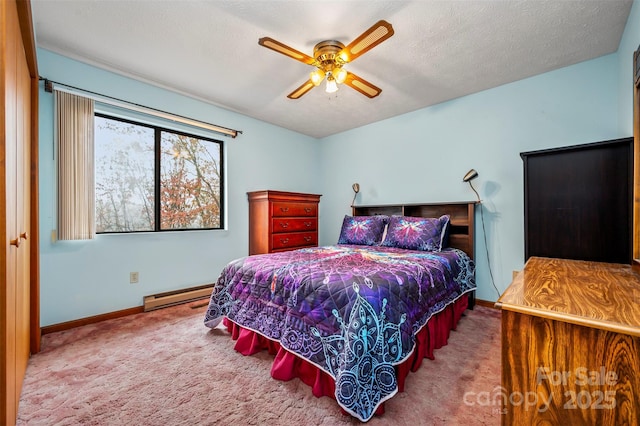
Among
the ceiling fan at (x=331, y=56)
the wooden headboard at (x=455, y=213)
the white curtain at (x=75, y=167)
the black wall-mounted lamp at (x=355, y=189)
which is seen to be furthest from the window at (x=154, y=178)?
the wooden headboard at (x=455, y=213)

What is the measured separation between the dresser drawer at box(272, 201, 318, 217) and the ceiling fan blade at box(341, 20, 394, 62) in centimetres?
208

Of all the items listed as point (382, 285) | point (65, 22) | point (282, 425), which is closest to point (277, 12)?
point (65, 22)

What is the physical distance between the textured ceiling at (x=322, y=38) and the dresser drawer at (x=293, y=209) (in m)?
1.41

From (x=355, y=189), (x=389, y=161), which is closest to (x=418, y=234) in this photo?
(x=389, y=161)

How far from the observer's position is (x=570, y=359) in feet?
2.57

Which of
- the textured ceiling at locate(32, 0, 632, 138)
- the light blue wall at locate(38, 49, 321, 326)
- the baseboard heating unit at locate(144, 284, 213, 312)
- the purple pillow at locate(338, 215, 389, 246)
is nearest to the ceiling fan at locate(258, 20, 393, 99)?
the textured ceiling at locate(32, 0, 632, 138)

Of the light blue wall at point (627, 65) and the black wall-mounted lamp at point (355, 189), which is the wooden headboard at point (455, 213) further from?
the light blue wall at point (627, 65)

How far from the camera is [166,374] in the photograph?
170 centimetres

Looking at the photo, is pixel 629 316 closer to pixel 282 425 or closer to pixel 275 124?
pixel 282 425

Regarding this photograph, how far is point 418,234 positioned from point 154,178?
300 cm

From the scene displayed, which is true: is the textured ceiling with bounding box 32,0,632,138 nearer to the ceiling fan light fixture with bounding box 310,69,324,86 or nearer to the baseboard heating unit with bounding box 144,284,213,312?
the ceiling fan light fixture with bounding box 310,69,324,86

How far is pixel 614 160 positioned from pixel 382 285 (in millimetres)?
1755

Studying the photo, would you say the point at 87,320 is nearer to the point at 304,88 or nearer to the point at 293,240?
the point at 293,240

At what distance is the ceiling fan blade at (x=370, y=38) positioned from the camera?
1554mm
